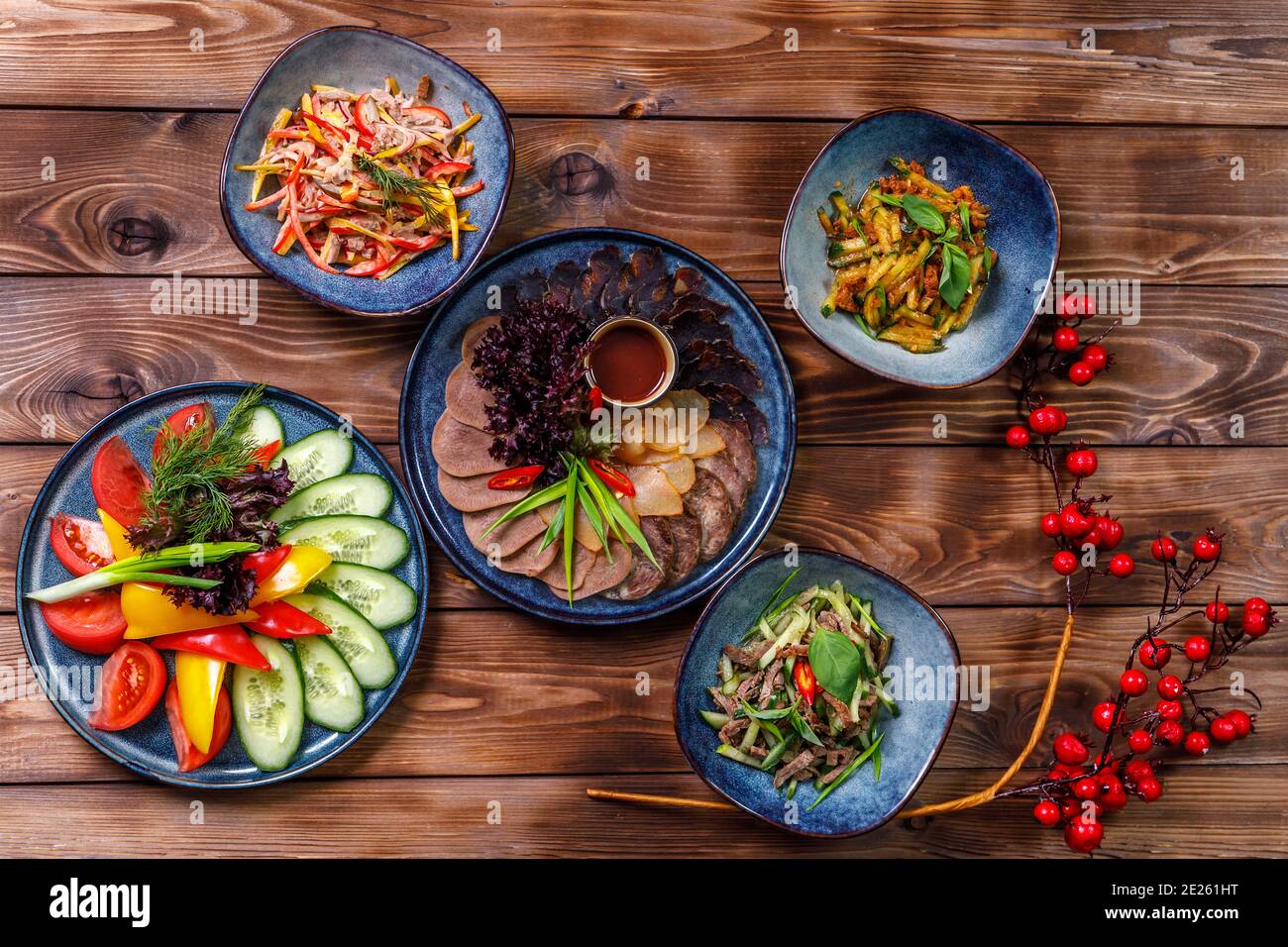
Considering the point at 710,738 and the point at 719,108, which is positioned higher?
the point at 719,108

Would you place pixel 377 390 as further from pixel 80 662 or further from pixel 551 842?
pixel 551 842

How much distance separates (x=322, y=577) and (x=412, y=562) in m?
0.27

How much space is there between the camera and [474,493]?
9.23 ft

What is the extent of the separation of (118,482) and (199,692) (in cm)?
68

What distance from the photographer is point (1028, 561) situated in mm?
3113

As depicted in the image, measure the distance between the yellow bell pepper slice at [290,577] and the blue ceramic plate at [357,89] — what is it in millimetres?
738

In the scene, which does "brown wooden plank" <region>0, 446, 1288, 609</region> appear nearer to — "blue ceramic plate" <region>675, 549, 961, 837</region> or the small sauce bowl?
"blue ceramic plate" <region>675, 549, 961, 837</region>

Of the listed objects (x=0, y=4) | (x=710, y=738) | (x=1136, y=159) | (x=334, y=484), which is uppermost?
(x=0, y=4)

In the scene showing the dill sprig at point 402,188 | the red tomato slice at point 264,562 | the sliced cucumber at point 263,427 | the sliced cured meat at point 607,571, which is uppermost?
the dill sprig at point 402,188

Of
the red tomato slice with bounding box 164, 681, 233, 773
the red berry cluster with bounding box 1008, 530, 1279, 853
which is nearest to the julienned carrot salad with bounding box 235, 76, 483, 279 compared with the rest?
the red tomato slice with bounding box 164, 681, 233, 773

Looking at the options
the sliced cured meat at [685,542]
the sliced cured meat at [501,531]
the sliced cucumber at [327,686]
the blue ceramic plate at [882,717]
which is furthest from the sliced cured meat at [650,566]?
the sliced cucumber at [327,686]

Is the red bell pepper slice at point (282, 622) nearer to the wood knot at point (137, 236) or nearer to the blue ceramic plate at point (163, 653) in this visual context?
the blue ceramic plate at point (163, 653)

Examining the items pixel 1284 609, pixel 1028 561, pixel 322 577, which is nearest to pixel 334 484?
pixel 322 577

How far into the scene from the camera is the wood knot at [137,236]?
298 centimetres
